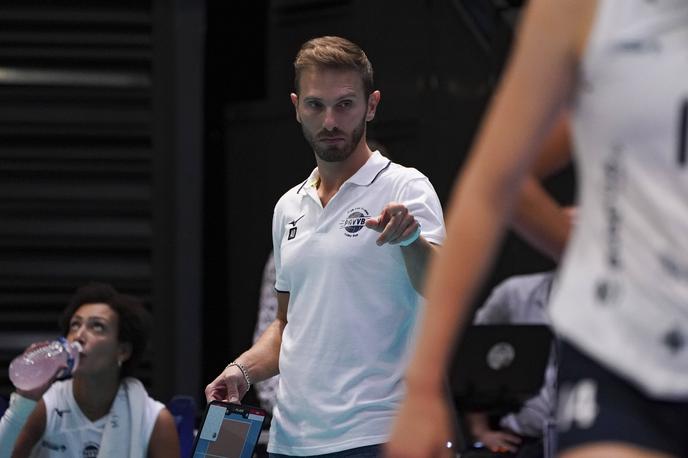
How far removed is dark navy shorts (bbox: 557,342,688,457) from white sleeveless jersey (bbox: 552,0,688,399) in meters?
0.02

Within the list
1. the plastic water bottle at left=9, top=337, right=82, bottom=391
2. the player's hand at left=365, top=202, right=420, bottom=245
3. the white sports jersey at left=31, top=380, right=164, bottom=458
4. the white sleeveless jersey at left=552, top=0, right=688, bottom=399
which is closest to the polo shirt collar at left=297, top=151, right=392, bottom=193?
the player's hand at left=365, top=202, right=420, bottom=245

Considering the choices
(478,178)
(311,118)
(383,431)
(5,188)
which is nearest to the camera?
(478,178)

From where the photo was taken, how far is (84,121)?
7.52 meters

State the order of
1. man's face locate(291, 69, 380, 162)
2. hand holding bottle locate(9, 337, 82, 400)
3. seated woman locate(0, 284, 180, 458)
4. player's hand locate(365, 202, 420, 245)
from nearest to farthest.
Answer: player's hand locate(365, 202, 420, 245) → man's face locate(291, 69, 380, 162) → hand holding bottle locate(9, 337, 82, 400) → seated woman locate(0, 284, 180, 458)

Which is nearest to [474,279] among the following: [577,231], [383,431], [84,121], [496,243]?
[496,243]

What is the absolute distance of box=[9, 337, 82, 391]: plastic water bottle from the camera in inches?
187

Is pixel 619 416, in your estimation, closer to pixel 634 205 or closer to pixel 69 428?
pixel 634 205

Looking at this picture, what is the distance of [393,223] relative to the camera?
2.90 m

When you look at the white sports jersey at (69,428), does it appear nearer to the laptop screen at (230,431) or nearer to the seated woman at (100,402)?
the seated woman at (100,402)

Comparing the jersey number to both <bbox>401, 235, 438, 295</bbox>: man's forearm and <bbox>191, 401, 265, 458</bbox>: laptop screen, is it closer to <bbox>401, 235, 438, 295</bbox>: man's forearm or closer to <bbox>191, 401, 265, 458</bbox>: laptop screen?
<bbox>401, 235, 438, 295</bbox>: man's forearm

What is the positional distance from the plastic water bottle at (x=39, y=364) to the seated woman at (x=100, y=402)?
1.7 inches

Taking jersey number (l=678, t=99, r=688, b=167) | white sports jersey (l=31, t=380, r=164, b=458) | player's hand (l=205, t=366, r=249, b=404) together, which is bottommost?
white sports jersey (l=31, t=380, r=164, b=458)

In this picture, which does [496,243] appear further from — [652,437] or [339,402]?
[339,402]

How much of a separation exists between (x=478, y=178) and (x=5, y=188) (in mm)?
6117
